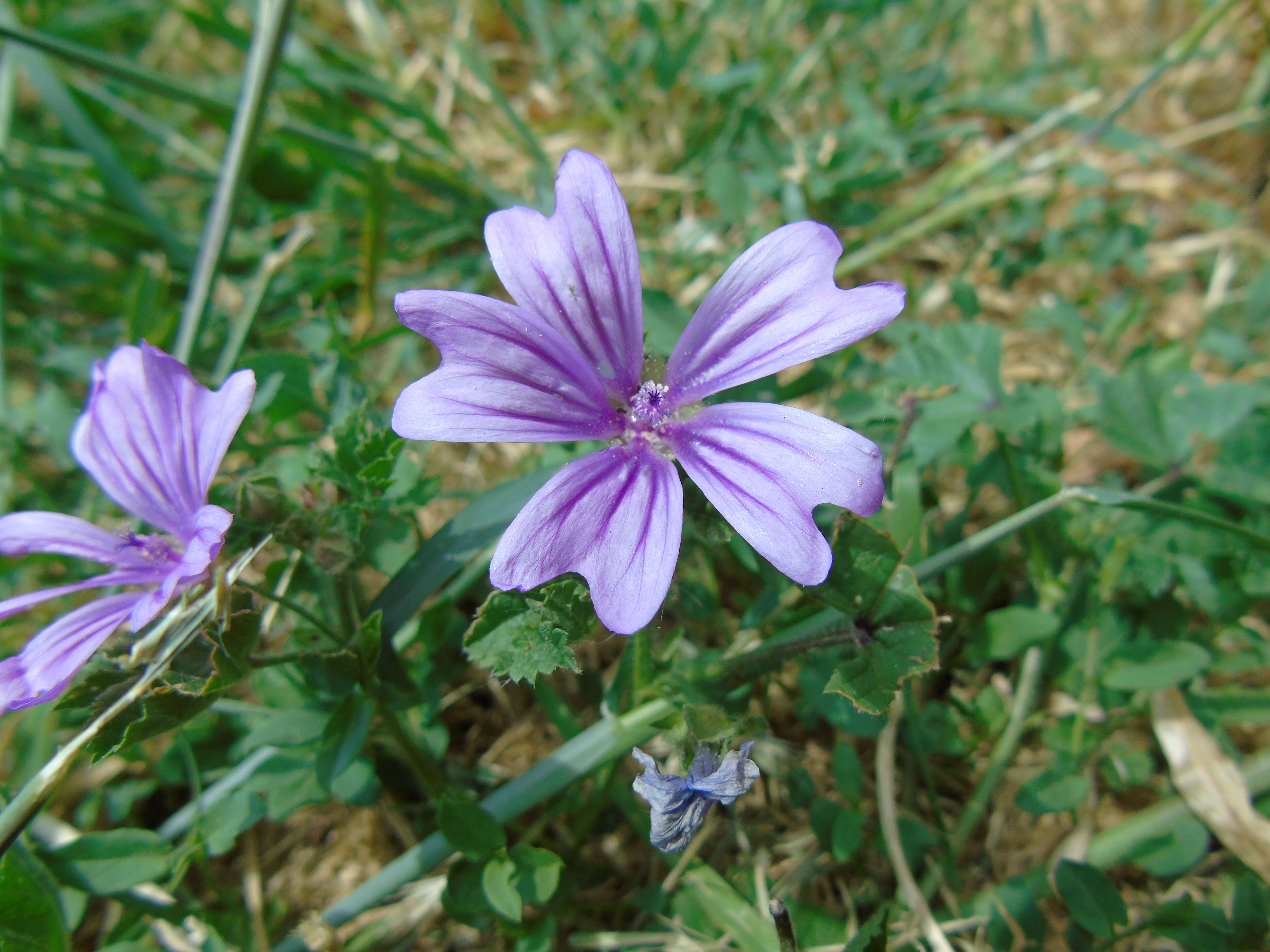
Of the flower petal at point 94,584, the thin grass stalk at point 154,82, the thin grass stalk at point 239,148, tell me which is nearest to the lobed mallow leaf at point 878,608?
the flower petal at point 94,584

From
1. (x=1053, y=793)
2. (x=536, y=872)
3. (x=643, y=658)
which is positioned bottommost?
(x=1053, y=793)

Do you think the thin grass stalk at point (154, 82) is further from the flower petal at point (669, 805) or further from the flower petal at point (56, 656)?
the flower petal at point (669, 805)

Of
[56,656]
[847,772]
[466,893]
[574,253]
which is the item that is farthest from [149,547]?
[847,772]

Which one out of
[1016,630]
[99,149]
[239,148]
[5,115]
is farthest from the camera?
[5,115]

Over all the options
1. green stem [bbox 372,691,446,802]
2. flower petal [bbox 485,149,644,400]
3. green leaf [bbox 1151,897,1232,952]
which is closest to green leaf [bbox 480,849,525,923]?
green stem [bbox 372,691,446,802]

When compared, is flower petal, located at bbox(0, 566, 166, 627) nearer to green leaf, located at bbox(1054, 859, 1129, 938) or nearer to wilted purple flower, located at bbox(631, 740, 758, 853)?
wilted purple flower, located at bbox(631, 740, 758, 853)

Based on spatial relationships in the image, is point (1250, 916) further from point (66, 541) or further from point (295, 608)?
point (66, 541)
